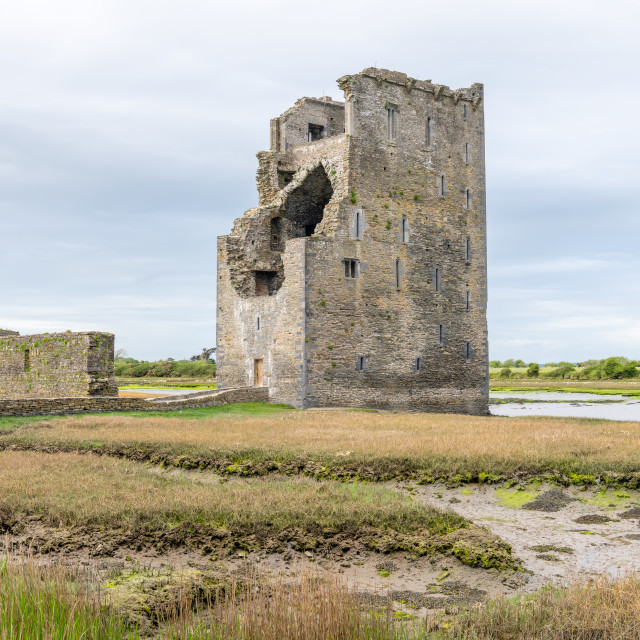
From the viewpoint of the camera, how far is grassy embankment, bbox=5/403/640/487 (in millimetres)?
13602

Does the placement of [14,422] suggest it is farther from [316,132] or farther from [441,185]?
[316,132]

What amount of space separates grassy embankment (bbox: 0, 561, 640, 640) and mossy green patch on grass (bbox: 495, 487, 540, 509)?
557 cm

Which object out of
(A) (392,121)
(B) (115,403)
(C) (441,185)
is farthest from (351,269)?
(B) (115,403)

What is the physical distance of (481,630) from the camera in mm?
5676

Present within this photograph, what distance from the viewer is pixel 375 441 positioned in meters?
17.0

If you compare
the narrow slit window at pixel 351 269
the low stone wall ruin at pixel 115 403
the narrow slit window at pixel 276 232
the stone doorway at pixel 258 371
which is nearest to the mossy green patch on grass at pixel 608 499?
the low stone wall ruin at pixel 115 403

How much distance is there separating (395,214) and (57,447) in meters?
21.1

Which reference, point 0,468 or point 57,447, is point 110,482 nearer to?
point 0,468

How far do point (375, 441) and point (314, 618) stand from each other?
1170cm

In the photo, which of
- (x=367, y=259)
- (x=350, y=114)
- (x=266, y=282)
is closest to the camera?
(x=367, y=259)

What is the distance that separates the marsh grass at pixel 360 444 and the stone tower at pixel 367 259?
9002mm

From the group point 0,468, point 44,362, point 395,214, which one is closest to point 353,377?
point 395,214

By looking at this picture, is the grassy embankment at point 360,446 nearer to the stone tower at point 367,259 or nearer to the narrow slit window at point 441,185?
the stone tower at point 367,259

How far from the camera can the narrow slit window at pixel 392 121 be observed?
34531 millimetres
